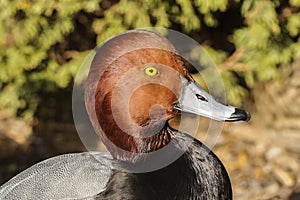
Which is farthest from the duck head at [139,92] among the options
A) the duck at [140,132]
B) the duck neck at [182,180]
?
the duck neck at [182,180]

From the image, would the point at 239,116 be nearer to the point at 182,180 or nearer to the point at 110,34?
the point at 182,180

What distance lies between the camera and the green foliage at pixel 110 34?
468cm

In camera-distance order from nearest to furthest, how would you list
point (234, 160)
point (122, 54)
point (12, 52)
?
point (122, 54), point (12, 52), point (234, 160)

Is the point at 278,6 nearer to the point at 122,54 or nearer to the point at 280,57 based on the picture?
the point at 280,57

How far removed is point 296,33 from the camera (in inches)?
195

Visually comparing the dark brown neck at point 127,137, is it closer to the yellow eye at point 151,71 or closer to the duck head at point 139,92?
the duck head at point 139,92

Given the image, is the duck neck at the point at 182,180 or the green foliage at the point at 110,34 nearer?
the duck neck at the point at 182,180

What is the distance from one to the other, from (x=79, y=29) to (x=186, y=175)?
2.08m

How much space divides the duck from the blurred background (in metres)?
1.51

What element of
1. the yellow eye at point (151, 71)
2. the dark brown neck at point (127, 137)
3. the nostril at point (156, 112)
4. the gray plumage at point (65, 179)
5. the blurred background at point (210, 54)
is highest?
the yellow eye at point (151, 71)

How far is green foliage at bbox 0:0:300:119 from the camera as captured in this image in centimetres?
468

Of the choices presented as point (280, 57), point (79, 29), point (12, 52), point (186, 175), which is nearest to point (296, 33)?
point (280, 57)

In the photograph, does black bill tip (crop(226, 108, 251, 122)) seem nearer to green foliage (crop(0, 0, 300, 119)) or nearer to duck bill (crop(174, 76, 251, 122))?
duck bill (crop(174, 76, 251, 122))

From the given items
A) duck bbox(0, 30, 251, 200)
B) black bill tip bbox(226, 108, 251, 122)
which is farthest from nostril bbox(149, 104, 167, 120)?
black bill tip bbox(226, 108, 251, 122)
